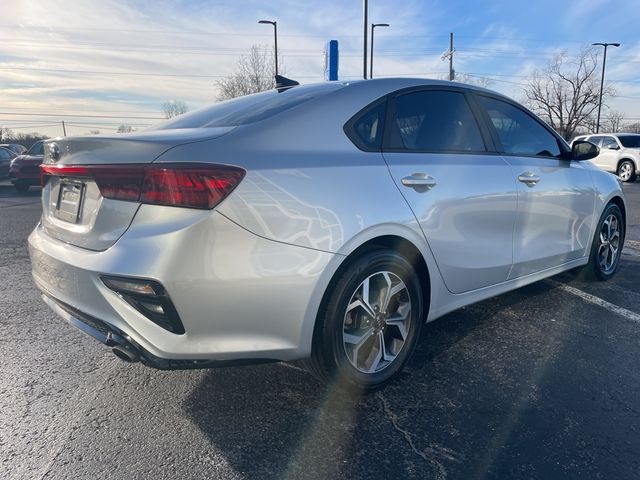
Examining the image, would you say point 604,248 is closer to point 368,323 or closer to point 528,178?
point 528,178

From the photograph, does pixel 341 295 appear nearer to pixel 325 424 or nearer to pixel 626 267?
pixel 325 424

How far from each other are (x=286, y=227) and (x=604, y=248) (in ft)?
12.3

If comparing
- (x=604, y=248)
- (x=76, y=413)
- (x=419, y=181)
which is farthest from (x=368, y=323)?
(x=604, y=248)

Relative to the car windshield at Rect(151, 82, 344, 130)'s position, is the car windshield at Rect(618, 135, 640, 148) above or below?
below

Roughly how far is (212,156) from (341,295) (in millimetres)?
863

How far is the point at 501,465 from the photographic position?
2.05m

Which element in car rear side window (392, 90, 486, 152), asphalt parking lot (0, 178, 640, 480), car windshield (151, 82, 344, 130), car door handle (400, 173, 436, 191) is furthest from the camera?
car rear side window (392, 90, 486, 152)

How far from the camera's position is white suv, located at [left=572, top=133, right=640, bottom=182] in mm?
17094

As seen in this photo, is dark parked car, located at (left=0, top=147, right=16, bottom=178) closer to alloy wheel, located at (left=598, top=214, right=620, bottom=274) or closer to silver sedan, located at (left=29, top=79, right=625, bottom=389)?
silver sedan, located at (left=29, top=79, right=625, bottom=389)

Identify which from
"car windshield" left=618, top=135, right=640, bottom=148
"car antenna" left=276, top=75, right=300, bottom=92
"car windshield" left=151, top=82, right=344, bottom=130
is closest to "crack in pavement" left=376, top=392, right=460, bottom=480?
"car windshield" left=151, top=82, right=344, bottom=130

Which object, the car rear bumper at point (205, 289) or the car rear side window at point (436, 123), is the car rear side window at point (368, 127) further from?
the car rear bumper at point (205, 289)

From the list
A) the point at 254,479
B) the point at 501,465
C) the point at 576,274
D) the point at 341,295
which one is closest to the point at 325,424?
the point at 254,479

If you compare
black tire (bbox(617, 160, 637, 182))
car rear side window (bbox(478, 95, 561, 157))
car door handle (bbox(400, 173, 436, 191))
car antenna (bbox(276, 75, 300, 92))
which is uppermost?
car antenna (bbox(276, 75, 300, 92))

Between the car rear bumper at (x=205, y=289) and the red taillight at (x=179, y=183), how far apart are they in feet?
0.16
